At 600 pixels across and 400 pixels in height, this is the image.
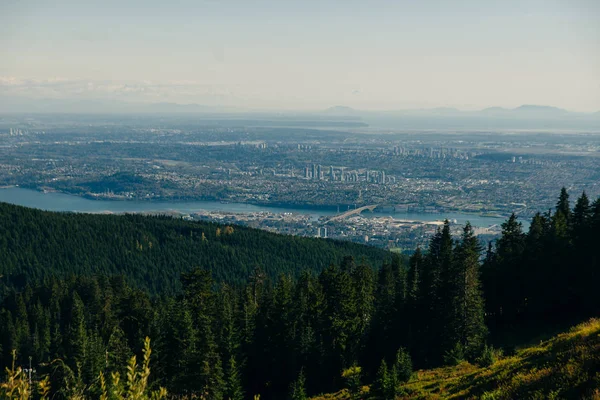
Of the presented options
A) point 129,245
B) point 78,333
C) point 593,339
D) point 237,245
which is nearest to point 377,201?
point 237,245

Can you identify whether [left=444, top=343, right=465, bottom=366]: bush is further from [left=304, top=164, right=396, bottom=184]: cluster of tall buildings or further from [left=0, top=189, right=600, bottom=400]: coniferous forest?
[left=304, top=164, right=396, bottom=184]: cluster of tall buildings

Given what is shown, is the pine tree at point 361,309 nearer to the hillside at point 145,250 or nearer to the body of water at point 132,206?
the hillside at point 145,250

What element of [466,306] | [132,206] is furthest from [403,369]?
[132,206]

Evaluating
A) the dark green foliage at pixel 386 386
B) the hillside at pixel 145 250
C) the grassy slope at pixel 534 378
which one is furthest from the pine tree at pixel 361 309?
the hillside at pixel 145 250

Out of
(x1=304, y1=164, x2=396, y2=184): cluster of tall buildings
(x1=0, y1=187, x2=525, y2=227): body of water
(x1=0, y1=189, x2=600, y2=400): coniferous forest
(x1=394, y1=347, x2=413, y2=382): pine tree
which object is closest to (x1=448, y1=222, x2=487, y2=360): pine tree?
(x1=0, y1=189, x2=600, y2=400): coniferous forest

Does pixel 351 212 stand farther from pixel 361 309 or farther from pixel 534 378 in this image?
pixel 534 378
